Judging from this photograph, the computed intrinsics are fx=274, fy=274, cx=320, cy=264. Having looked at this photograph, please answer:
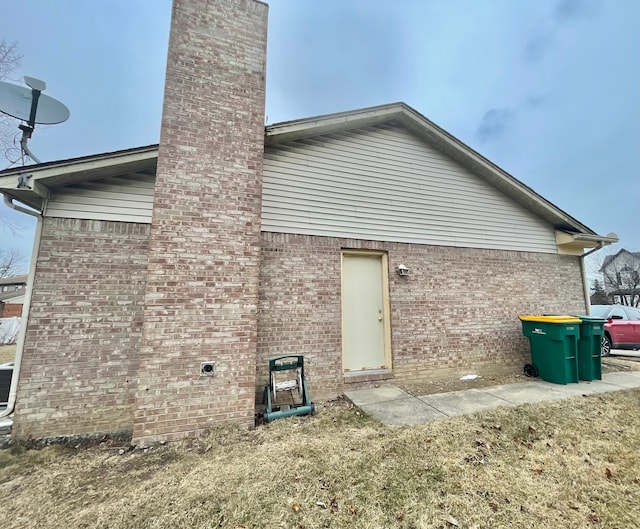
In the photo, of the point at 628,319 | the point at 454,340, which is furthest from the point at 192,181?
A: the point at 628,319

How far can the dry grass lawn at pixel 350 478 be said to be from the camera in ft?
6.90

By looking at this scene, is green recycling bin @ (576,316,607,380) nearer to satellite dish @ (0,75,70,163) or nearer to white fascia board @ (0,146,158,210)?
white fascia board @ (0,146,158,210)

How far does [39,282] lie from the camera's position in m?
3.61

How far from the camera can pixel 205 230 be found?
3730 millimetres

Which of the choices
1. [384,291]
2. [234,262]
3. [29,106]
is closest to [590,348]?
[384,291]

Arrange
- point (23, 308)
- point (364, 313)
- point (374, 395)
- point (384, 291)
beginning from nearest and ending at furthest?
point (23, 308), point (374, 395), point (364, 313), point (384, 291)

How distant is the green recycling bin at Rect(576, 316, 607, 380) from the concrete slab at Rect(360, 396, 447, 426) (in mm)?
3818

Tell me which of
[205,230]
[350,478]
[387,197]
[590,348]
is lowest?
[350,478]

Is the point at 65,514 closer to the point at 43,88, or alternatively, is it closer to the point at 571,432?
the point at 571,432

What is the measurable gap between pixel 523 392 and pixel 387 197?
429 cm

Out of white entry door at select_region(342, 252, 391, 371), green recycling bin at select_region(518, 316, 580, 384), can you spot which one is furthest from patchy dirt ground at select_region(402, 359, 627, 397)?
white entry door at select_region(342, 252, 391, 371)

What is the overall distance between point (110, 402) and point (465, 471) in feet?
14.2

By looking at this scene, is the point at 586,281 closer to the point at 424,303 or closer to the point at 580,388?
the point at 580,388

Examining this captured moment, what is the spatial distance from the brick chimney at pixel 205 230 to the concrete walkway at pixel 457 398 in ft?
6.19
